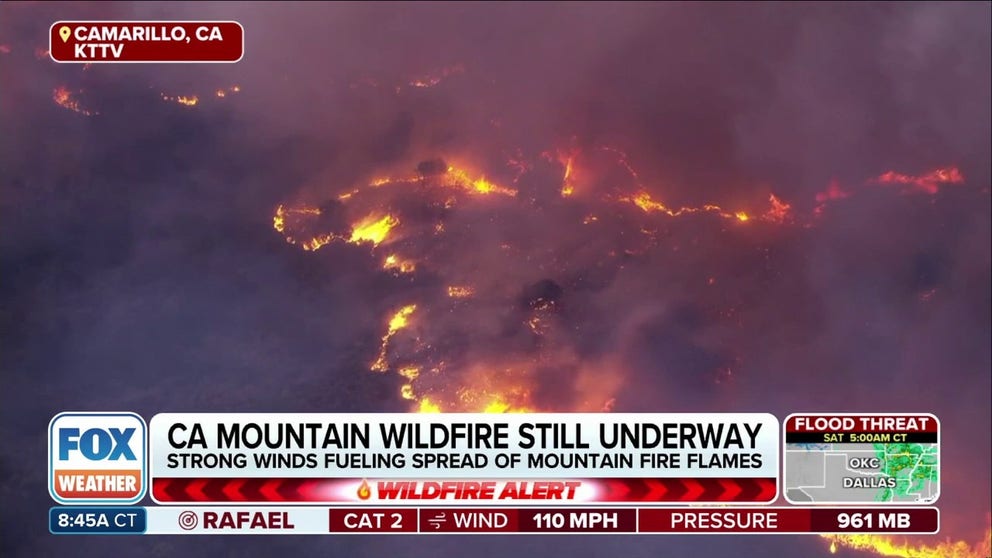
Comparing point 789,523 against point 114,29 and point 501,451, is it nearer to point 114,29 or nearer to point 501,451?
point 501,451
